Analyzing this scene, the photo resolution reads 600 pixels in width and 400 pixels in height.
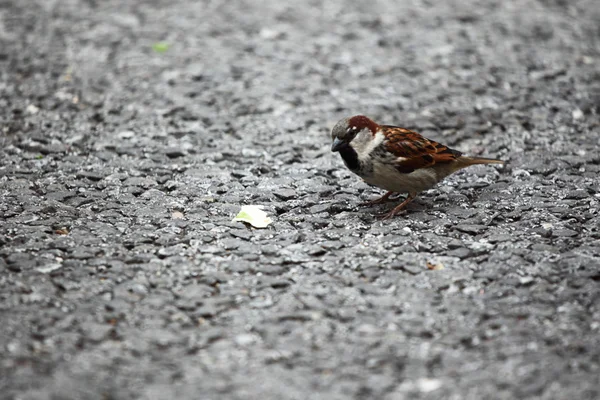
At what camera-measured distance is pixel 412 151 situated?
539 cm

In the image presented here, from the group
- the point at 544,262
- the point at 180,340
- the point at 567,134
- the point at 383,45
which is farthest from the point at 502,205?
the point at 383,45

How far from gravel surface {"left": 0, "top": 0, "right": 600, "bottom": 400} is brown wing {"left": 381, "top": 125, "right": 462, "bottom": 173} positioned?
40 centimetres

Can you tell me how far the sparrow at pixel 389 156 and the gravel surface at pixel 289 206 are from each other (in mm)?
284

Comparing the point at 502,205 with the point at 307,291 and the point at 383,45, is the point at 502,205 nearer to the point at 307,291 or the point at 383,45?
the point at 307,291

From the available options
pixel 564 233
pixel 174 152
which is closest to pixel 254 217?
pixel 174 152

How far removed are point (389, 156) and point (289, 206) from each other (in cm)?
90

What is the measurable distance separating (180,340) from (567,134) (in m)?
4.47

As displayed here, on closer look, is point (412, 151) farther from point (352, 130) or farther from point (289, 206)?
point (289, 206)

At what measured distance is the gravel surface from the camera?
12.5 ft

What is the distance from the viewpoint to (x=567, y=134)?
270 inches

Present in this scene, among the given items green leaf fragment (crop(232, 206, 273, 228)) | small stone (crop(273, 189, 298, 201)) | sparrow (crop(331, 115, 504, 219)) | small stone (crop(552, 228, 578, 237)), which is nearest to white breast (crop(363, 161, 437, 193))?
sparrow (crop(331, 115, 504, 219))

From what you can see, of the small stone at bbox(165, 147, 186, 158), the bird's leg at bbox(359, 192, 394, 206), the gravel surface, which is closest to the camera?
the gravel surface

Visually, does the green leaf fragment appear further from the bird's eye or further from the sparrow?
the bird's eye

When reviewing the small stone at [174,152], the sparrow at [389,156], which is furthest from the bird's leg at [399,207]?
the small stone at [174,152]
